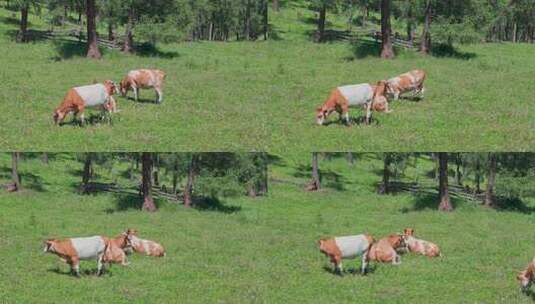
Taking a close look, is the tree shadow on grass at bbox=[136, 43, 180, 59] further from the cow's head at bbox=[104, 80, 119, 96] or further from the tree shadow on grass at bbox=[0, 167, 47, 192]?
the cow's head at bbox=[104, 80, 119, 96]

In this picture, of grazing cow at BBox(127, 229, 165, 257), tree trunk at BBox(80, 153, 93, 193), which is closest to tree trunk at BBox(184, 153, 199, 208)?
tree trunk at BBox(80, 153, 93, 193)

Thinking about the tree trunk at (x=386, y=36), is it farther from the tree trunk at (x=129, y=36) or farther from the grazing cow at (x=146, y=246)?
the grazing cow at (x=146, y=246)

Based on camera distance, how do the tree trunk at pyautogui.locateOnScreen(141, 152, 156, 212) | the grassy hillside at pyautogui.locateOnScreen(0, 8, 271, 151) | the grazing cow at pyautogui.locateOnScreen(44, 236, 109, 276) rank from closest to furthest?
the grazing cow at pyautogui.locateOnScreen(44, 236, 109, 276), the grassy hillside at pyautogui.locateOnScreen(0, 8, 271, 151), the tree trunk at pyautogui.locateOnScreen(141, 152, 156, 212)

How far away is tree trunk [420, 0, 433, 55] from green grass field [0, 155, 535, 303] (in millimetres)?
6323

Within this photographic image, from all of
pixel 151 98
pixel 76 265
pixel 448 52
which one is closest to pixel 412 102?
pixel 151 98

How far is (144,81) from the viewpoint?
34.3 m

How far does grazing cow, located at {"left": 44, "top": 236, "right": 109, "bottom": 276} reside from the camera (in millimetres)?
27859

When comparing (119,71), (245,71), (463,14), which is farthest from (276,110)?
(463,14)

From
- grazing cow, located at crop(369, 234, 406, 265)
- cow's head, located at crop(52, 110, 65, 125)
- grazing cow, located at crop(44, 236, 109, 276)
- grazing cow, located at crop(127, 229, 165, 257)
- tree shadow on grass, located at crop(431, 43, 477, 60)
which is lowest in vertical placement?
grazing cow, located at crop(127, 229, 165, 257)

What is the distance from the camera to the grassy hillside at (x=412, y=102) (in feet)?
101

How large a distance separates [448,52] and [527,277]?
21646 millimetres

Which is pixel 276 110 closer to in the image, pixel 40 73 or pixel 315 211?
pixel 315 211

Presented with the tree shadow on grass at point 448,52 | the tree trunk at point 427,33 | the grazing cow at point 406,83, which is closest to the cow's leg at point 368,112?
the grazing cow at point 406,83

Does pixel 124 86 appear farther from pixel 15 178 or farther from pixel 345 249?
pixel 15 178
